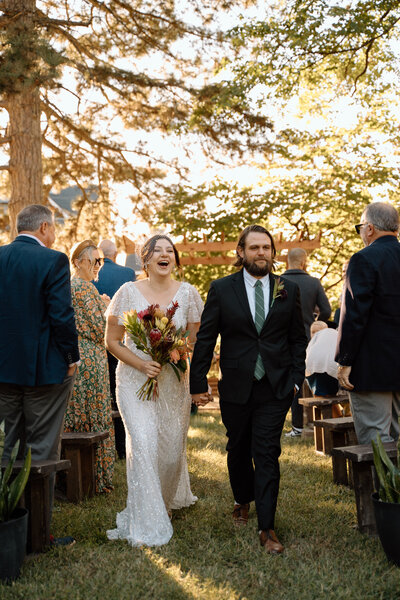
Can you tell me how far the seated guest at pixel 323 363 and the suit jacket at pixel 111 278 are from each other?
2.43m

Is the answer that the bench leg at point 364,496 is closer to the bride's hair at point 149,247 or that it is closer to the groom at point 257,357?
the groom at point 257,357

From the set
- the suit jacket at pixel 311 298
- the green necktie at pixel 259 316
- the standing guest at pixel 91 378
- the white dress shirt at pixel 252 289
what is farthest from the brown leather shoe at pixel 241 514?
the suit jacket at pixel 311 298

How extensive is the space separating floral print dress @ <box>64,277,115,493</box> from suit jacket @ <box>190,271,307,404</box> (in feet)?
5.63

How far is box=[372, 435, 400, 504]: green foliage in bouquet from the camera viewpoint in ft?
13.5

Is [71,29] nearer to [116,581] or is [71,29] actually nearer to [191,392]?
[191,392]

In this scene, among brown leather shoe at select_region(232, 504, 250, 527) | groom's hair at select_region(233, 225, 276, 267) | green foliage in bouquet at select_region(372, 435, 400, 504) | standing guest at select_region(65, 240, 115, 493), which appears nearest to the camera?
green foliage in bouquet at select_region(372, 435, 400, 504)

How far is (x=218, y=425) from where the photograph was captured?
409 inches

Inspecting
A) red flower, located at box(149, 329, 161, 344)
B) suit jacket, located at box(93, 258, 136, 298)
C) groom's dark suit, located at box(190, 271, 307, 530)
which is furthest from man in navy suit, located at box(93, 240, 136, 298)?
groom's dark suit, located at box(190, 271, 307, 530)

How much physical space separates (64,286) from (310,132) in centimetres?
1276

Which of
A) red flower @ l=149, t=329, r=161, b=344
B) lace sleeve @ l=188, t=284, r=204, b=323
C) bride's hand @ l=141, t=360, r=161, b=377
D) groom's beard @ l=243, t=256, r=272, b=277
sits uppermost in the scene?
groom's beard @ l=243, t=256, r=272, b=277

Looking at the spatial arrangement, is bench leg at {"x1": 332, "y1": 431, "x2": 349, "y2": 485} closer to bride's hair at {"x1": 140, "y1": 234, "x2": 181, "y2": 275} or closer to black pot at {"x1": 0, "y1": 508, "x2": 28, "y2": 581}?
bride's hair at {"x1": 140, "y1": 234, "x2": 181, "y2": 275}

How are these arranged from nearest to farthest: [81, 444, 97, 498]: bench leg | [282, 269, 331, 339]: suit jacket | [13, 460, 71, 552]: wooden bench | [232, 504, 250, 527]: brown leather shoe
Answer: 1. [13, 460, 71, 552]: wooden bench
2. [232, 504, 250, 527]: brown leather shoe
3. [81, 444, 97, 498]: bench leg
4. [282, 269, 331, 339]: suit jacket

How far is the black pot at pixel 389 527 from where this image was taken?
399cm

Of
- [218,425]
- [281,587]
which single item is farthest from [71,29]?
[281,587]
